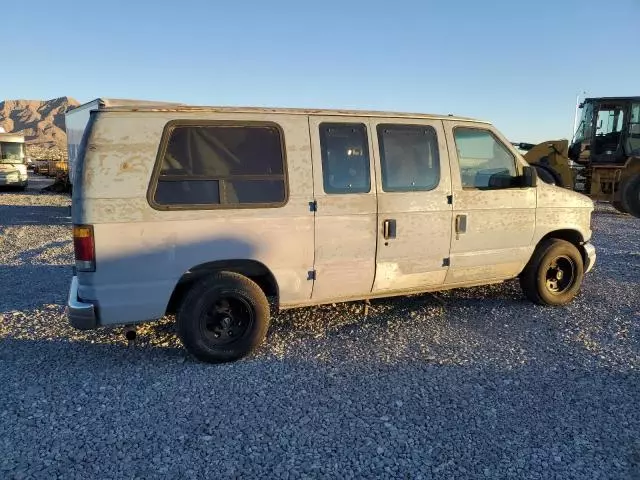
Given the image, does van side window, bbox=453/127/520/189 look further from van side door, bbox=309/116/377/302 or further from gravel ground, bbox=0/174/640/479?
gravel ground, bbox=0/174/640/479

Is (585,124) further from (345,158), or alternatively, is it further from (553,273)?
(345,158)

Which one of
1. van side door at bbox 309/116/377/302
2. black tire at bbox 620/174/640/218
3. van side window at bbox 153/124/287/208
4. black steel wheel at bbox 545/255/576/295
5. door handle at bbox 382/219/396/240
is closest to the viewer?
van side window at bbox 153/124/287/208

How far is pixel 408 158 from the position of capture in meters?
4.96

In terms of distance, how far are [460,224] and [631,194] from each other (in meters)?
12.4

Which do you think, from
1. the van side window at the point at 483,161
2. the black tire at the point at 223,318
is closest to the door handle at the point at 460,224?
Result: the van side window at the point at 483,161

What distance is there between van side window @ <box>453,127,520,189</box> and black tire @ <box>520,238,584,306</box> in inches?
37.7

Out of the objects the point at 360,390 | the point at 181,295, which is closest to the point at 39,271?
the point at 181,295

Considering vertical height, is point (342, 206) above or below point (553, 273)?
above

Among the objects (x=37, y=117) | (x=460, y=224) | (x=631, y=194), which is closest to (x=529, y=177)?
(x=460, y=224)

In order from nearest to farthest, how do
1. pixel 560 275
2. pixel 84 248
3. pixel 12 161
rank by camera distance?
1. pixel 84 248
2. pixel 560 275
3. pixel 12 161

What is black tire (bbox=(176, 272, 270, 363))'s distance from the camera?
4.18 metres

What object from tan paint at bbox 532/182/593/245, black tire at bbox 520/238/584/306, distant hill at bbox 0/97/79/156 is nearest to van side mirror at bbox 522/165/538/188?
tan paint at bbox 532/182/593/245

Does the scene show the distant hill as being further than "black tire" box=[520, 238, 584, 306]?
Yes

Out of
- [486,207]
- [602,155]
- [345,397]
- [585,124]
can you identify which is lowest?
[345,397]
